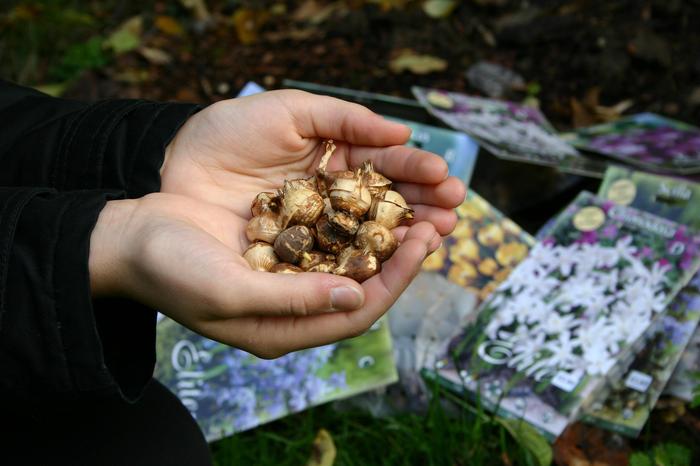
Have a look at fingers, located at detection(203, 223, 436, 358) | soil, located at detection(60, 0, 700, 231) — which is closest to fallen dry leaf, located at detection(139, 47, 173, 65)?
soil, located at detection(60, 0, 700, 231)

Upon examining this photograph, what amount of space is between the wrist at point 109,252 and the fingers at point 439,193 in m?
0.60

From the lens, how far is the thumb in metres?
1.04

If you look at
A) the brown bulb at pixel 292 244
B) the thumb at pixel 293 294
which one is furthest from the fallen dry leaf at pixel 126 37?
the thumb at pixel 293 294

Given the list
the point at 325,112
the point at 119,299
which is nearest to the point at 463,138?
Result: the point at 325,112

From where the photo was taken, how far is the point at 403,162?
1.42m

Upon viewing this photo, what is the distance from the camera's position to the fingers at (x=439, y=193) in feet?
4.45

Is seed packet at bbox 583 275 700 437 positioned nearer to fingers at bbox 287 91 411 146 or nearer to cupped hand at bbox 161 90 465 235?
cupped hand at bbox 161 90 465 235

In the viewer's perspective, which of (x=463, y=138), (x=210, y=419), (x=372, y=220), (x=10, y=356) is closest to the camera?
(x=10, y=356)

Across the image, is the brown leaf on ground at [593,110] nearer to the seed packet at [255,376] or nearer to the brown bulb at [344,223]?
the seed packet at [255,376]

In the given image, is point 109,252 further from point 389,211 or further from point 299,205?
point 389,211

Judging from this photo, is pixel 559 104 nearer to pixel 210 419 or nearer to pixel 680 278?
pixel 680 278

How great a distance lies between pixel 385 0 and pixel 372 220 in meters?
1.84

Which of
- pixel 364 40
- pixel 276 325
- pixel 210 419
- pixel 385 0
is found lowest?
pixel 210 419

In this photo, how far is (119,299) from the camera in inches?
46.5
